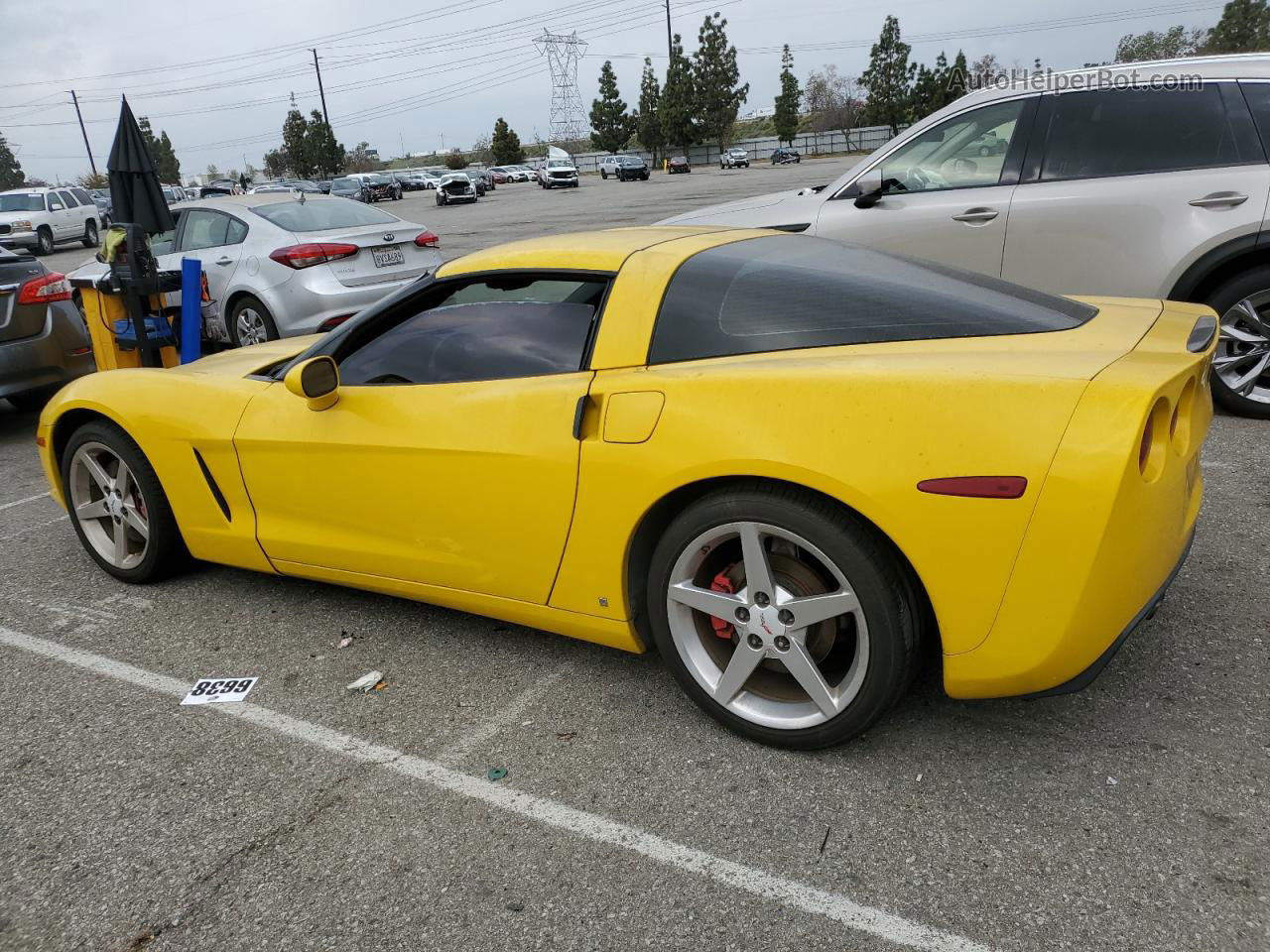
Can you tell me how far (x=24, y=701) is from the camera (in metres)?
3.23

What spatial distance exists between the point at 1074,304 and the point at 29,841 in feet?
11.0

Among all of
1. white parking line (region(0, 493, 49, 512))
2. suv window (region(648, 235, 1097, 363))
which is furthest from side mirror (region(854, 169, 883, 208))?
white parking line (region(0, 493, 49, 512))

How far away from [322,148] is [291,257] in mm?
81964

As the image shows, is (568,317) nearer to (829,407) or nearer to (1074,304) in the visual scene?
(829,407)

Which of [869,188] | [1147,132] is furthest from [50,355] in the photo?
[1147,132]

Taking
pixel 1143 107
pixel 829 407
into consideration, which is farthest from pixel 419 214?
pixel 829 407

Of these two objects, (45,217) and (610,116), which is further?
(610,116)

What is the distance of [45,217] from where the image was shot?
93.0ft

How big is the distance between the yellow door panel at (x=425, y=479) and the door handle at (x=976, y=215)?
144 inches

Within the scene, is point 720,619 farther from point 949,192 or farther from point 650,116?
point 650,116

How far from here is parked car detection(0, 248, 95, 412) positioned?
21.7 ft

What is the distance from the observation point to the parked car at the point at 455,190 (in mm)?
42500

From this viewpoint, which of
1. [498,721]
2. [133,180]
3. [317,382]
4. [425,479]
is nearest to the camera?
[498,721]

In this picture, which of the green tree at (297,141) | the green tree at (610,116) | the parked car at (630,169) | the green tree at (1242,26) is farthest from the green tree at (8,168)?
the green tree at (1242,26)
